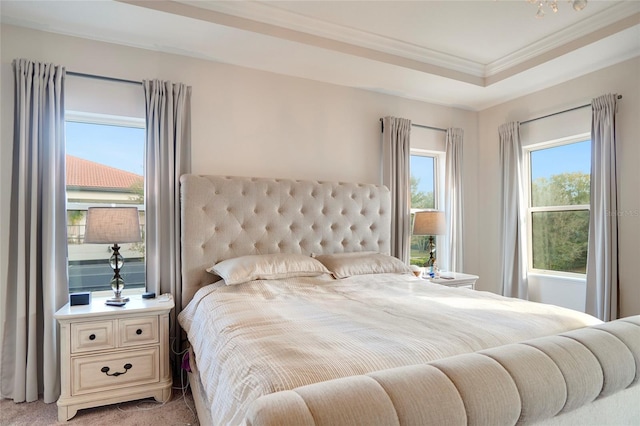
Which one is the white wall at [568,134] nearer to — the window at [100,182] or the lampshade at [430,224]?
the lampshade at [430,224]

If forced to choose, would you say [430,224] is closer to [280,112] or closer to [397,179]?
[397,179]

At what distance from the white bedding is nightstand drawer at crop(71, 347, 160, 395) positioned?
1.11ft

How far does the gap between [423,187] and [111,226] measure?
3174mm

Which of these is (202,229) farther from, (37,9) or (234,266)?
(37,9)

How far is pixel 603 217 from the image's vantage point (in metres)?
3.12

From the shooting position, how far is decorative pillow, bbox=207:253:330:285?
251 cm

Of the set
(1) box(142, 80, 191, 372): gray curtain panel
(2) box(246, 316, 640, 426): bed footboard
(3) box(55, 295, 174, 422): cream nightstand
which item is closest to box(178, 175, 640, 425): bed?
(2) box(246, 316, 640, 426): bed footboard

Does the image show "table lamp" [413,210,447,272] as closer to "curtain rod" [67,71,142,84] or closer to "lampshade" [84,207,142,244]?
"lampshade" [84,207,142,244]

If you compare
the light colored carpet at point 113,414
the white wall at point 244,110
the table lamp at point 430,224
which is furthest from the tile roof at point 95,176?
the table lamp at point 430,224

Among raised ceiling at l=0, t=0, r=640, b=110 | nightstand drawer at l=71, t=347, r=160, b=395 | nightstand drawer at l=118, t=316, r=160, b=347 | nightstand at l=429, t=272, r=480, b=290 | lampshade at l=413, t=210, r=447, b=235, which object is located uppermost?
raised ceiling at l=0, t=0, r=640, b=110

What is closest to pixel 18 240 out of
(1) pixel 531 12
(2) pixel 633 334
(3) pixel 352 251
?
(3) pixel 352 251

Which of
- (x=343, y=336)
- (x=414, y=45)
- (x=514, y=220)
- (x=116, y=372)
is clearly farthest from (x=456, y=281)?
(x=116, y=372)

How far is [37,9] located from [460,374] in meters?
3.17

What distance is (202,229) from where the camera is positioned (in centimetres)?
280
